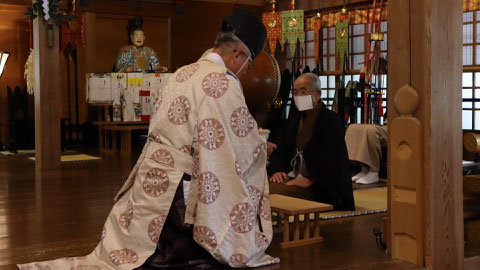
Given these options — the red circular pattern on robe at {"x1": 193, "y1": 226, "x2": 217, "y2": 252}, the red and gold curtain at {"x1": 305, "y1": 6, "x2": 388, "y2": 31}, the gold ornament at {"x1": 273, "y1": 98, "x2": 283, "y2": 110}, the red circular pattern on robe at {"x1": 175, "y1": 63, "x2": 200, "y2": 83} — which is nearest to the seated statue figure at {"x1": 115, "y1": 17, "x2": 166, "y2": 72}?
the gold ornament at {"x1": 273, "y1": 98, "x2": 283, "y2": 110}

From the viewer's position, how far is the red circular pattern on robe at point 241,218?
272 cm

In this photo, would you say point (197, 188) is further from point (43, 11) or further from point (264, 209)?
point (43, 11)

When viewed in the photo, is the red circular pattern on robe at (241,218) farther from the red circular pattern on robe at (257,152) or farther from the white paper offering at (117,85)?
the white paper offering at (117,85)

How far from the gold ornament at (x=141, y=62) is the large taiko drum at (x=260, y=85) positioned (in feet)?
20.7

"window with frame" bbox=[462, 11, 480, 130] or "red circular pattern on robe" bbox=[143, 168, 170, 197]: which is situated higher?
"window with frame" bbox=[462, 11, 480, 130]

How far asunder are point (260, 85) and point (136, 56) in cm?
649

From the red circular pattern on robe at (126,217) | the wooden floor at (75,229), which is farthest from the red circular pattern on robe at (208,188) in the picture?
the wooden floor at (75,229)

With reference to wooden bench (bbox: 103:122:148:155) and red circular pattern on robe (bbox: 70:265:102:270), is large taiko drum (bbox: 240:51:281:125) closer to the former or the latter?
red circular pattern on robe (bbox: 70:265:102:270)

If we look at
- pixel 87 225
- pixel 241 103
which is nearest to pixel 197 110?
pixel 241 103

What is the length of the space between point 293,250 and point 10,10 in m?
7.66

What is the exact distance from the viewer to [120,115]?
8898 mm

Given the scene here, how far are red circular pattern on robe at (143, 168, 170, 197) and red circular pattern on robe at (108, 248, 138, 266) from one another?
263mm

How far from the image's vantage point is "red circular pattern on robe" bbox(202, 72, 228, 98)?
2777 mm

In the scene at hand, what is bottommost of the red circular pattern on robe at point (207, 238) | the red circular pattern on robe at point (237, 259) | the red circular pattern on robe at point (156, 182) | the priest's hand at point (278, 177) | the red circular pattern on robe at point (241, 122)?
the red circular pattern on robe at point (237, 259)
